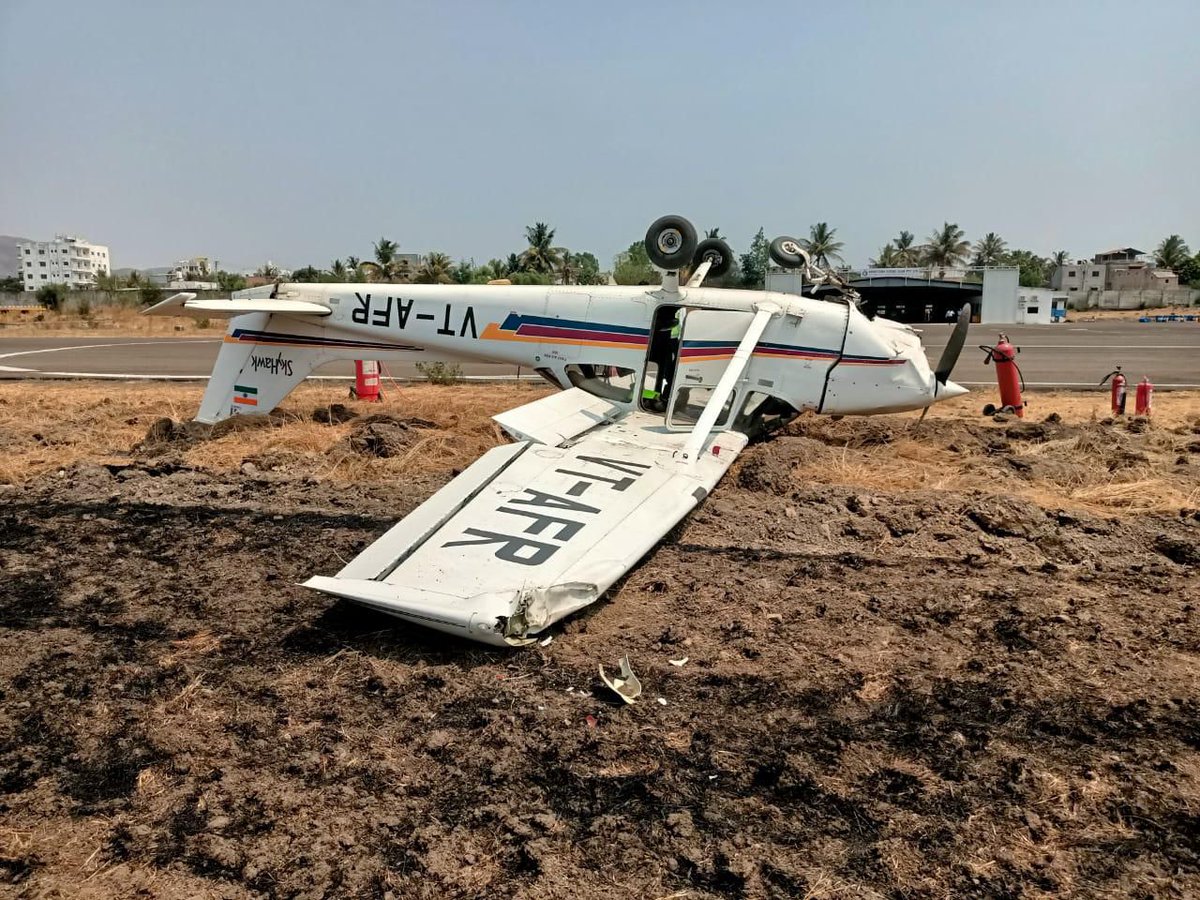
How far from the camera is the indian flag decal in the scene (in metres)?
12.4

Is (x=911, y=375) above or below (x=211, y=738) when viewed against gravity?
above

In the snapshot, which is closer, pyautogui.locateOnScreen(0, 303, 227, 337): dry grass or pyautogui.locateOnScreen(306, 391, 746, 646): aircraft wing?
pyautogui.locateOnScreen(306, 391, 746, 646): aircraft wing

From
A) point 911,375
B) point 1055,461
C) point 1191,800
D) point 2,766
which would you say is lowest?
point 2,766

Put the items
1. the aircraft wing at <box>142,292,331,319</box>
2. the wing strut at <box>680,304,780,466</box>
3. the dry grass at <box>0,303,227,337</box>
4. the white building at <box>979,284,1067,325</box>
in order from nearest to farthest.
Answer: the wing strut at <box>680,304,780,466</box> < the aircraft wing at <box>142,292,331,319</box> < the dry grass at <box>0,303,227,337</box> < the white building at <box>979,284,1067,325</box>

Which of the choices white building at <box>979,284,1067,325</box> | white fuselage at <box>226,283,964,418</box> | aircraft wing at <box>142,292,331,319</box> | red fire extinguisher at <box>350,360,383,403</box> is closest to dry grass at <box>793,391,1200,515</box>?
white fuselage at <box>226,283,964,418</box>

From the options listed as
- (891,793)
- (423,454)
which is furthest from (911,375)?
(891,793)

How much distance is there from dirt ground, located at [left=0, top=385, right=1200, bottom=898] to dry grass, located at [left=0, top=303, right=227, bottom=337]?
35.4 metres

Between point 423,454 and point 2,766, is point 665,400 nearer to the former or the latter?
point 423,454

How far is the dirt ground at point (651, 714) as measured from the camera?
3.16m

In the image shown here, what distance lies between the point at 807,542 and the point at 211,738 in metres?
4.82

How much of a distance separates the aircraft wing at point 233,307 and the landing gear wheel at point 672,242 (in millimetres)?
5093

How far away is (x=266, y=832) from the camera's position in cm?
335

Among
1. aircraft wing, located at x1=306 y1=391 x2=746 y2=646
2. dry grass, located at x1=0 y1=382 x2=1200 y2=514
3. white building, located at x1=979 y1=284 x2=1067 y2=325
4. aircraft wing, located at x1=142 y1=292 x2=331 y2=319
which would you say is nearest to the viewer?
aircraft wing, located at x1=306 y1=391 x2=746 y2=646

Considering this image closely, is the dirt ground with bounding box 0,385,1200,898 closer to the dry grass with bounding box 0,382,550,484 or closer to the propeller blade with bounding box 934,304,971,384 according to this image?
the dry grass with bounding box 0,382,550,484
